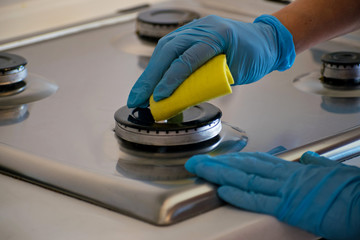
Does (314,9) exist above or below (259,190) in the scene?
above

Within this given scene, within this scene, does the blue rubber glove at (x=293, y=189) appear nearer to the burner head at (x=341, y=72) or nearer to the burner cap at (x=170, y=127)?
the burner cap at (x=170, y=127)

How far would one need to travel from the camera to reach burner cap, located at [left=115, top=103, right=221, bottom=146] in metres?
0.90

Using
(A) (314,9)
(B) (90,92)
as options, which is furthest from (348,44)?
(B) (90,92)

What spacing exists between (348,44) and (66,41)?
0.71 m

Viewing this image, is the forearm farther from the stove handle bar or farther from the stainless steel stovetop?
the stove handle bar

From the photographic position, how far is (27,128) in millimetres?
999

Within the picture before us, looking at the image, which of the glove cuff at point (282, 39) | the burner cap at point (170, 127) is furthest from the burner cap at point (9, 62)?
the glove cuff at point (282, 39)

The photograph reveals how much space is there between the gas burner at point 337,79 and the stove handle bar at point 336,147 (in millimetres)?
211

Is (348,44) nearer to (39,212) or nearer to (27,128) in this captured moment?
(27,128)

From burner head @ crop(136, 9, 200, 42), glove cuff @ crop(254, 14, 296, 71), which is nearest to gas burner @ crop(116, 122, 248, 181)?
glove cuff @ crop(254, 14, 296, 71)

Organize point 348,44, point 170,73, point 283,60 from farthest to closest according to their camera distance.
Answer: point 348,44 → point 283,60 → point 170,73

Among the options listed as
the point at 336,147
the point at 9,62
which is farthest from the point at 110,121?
the point at 336,147

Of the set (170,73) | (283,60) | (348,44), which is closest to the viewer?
(170,73)

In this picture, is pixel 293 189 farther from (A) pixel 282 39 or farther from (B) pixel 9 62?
(B) pixel 9 62
